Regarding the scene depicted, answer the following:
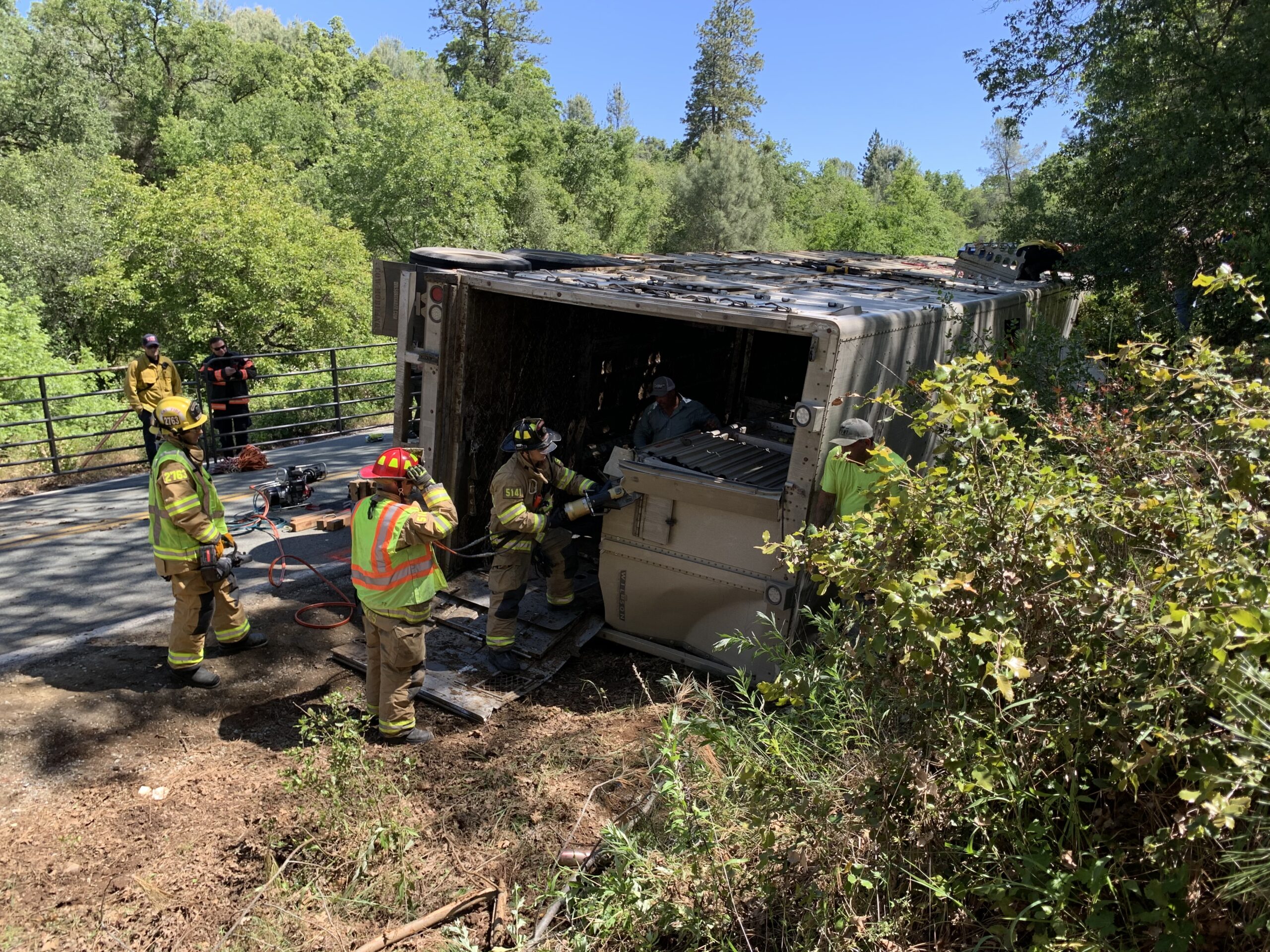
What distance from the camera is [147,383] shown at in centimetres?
912

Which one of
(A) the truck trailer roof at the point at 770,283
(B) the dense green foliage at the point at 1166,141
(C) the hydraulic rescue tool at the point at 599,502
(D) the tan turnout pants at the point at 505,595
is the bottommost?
(D) the tan turnout pants at the point at 505,595

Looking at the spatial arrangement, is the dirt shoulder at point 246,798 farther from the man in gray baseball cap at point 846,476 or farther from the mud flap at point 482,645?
the man in gray baseball cap at point 846,476

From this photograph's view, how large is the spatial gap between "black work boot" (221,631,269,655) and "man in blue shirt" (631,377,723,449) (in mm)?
3048

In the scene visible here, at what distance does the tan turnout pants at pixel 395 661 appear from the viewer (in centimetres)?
477

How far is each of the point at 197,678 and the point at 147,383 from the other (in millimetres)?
4965

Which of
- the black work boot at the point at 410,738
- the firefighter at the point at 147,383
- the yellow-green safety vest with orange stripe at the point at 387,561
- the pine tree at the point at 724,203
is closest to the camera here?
the yellow-green safety vest with orange stripe at the point at 387,561

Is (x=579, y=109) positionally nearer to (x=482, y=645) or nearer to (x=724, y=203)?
(x=724, y=203)

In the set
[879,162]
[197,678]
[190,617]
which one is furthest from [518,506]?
[879,162]

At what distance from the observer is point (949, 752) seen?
9.18 ft

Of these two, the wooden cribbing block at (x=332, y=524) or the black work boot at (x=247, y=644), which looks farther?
the wooden cribbing block at (x=332, y=524)

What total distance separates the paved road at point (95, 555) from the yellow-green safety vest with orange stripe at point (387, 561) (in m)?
2.41

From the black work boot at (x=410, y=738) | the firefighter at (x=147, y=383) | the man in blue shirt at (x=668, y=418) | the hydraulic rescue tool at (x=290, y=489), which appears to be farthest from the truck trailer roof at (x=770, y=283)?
the firefighter at (x=147, y=383)

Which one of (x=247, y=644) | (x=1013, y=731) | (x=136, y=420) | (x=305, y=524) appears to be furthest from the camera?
(x=136, y=420)

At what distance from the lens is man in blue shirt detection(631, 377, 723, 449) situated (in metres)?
7.08
